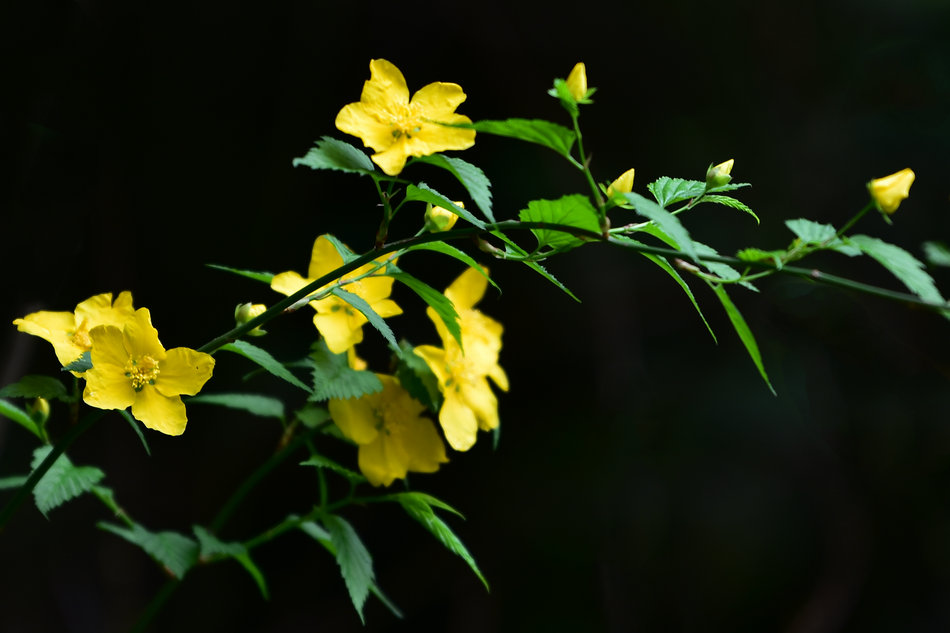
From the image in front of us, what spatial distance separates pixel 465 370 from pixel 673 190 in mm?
252

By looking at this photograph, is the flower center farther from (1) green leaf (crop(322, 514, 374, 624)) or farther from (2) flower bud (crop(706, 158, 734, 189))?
(2) flower bud (crop(706, 158, 734, 189))

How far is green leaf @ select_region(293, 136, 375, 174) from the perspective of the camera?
50 centimetres

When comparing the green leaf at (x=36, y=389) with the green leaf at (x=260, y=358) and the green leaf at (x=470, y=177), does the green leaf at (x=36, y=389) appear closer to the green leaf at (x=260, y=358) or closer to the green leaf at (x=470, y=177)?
the green leaf at (x=260, y=358)

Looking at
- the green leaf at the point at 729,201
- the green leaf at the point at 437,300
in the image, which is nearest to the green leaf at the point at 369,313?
the green leaf at the point at 437,300

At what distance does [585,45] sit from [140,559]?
4.71 feet

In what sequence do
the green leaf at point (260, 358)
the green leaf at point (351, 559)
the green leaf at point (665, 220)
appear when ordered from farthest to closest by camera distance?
the green leaf at point (351, 559) → the green leaf at point (260, 358) → the green leaf at point (665, 220)

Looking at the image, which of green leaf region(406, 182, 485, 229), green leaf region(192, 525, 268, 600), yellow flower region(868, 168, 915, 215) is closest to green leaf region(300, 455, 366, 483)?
green leaf region(192, 525, 268, 600)

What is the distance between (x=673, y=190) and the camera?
22.8 inches

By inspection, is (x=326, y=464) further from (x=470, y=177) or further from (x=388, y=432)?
(x=470, y=177)

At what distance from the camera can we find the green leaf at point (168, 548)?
675 millimetres

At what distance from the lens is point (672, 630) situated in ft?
5.37

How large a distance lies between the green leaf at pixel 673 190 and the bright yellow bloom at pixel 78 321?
40cm

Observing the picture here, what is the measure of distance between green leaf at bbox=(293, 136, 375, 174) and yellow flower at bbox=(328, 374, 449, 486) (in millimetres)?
221

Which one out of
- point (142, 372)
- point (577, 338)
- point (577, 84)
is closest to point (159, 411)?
point (142, 372)
